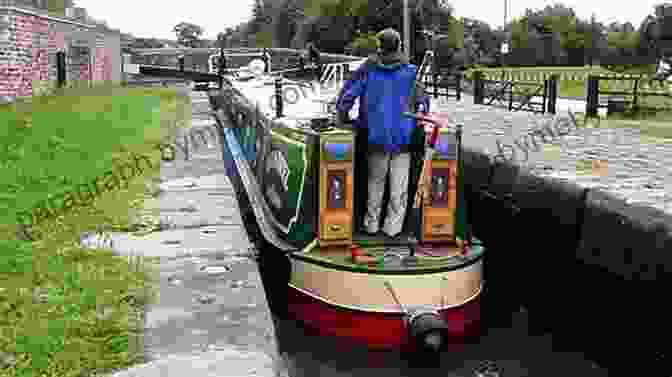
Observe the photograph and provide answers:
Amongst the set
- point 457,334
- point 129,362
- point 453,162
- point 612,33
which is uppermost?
point 612,33

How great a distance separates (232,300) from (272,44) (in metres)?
55.9

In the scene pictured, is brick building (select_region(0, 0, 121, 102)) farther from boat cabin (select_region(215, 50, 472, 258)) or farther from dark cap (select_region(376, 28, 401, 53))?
dark cap (select_region(376, 28, 401, 53))

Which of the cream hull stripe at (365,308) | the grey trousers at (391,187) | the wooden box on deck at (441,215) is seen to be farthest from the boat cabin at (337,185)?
the cream hull stripe at (365,308)

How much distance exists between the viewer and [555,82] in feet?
52.4

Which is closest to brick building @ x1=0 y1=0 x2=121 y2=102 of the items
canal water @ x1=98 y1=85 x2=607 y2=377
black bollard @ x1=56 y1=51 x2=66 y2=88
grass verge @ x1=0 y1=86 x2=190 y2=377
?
black bollard @ x1=56 y1=51 x2=66 y2=88

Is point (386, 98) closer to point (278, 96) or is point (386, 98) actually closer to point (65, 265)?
point (278, 96)

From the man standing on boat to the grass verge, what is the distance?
2.03m

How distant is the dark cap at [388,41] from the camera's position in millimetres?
6012

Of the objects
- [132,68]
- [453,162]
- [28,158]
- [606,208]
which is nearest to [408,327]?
[453,162]

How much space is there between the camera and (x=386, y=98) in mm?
6105

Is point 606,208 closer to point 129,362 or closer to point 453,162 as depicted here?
point 453,162

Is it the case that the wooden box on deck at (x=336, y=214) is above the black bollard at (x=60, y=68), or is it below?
below

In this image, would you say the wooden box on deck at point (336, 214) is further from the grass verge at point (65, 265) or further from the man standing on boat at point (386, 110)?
the grass verge at point (65, 265)

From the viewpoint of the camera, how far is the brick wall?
12531mm
